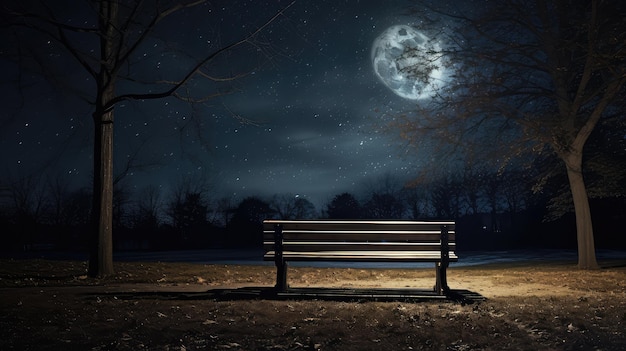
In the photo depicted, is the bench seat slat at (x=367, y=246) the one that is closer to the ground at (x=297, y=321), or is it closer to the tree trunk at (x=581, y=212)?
the ground at (x=297, y=321)

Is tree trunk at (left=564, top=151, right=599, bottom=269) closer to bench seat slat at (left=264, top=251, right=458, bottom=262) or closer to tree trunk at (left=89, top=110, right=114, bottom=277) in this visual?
bench seat slat at (left=264, top=251, right=458, bottom=262)

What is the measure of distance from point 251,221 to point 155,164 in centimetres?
4281

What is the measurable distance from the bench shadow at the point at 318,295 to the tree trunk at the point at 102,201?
137 inches

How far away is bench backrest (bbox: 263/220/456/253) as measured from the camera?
8734mm

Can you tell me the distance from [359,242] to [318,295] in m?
1.05

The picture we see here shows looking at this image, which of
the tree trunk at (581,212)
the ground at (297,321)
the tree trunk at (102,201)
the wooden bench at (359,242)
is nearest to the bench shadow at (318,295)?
the ground at (297,321)

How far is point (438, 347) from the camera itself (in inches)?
229

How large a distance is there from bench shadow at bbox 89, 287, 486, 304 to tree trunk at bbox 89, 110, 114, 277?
348 cm

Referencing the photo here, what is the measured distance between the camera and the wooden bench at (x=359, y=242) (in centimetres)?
867

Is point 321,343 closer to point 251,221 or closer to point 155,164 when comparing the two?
point 155,164

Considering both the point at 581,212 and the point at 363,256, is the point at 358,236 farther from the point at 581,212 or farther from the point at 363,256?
the point at 581,212

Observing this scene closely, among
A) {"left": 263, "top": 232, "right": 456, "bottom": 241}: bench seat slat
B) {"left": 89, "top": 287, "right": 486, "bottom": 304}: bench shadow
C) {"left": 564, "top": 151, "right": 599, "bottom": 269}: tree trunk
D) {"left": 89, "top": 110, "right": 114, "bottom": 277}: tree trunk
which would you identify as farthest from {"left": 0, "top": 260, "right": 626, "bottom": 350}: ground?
{"left": 564, "top": 151, "right": 599, "bottom": 269}: tree trunk

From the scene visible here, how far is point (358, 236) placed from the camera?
29.0 feet

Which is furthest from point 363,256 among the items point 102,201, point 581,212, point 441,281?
point 581,212
